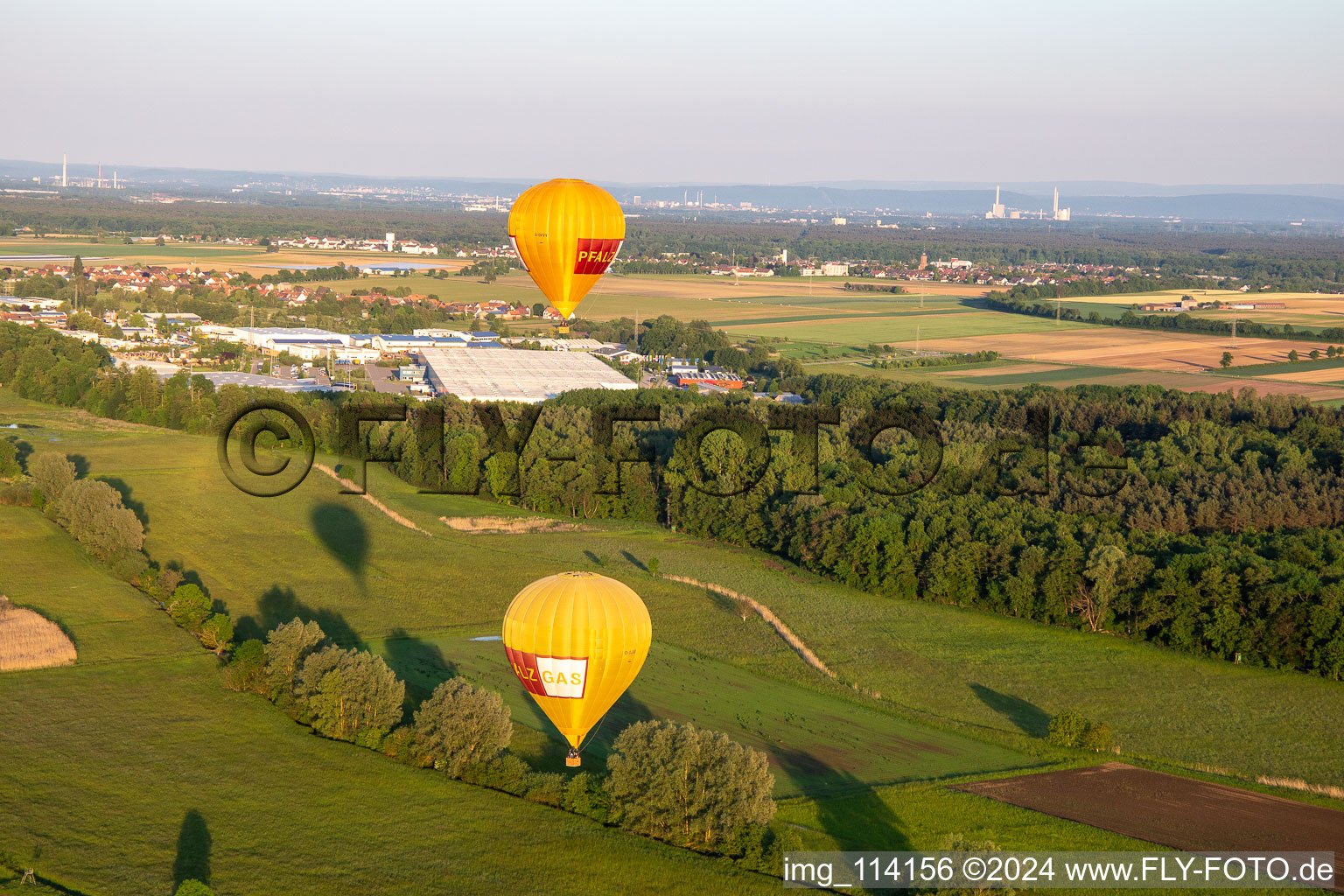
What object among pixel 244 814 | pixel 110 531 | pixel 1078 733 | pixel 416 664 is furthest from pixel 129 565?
pixel 1078 733

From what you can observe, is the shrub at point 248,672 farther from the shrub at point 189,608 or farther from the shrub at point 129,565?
the shrub at point 129,565

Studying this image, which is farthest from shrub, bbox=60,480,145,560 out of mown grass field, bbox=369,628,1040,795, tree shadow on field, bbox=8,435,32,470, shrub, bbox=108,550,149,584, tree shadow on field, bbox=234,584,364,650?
mown grass field, bbox=369,628,1040,795

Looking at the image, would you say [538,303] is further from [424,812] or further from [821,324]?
[424,812]

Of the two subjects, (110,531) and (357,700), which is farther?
(110,531)

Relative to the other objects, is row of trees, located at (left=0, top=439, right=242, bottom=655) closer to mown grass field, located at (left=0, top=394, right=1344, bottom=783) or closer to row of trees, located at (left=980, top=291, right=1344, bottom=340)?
mown grass field, located at (left=0, top=394, right=1344, bottom=783)

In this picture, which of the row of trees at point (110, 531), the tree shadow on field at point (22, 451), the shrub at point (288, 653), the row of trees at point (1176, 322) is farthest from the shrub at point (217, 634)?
the row of trees at point (1176, 322)

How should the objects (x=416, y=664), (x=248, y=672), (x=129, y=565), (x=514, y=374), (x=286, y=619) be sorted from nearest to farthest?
Result: (x=248, y=672), (x=416, y=664), (x=286, y=619), (x=129, y=565), (x=514, y=374)

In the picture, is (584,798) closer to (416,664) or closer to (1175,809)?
(416,664)
